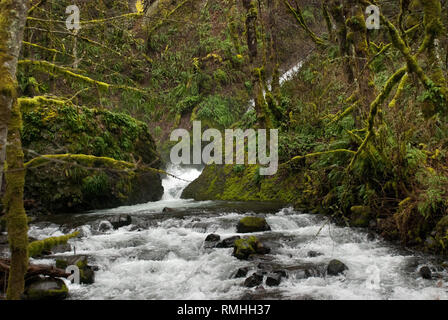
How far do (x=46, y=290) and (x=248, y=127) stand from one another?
427 inches

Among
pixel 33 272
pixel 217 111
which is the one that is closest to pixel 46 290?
pixel 33 272

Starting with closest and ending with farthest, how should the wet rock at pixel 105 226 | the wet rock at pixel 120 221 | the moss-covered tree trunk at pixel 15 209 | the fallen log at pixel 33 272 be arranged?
the moss-covered tree trunk at pixel 15 209, the fallen log at pixel 33 272, the wet rock at pixel 105 226, the wet rock at pixel 120 221

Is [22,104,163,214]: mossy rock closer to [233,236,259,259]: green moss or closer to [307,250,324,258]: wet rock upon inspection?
[233,236,259,259]: green moss

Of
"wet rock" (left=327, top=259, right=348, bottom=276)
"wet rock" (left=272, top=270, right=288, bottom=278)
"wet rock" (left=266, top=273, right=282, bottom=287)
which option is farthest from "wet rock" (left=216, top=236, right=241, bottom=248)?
"wet rock" (left=327, top=259, right=348, bottom=276)

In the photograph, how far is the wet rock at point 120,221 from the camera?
8398mm

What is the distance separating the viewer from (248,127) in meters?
14.6

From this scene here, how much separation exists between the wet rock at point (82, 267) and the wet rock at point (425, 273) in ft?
14.9

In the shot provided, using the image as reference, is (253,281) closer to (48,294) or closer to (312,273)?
(312,273)

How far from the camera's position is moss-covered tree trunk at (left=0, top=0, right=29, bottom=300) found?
3238mm

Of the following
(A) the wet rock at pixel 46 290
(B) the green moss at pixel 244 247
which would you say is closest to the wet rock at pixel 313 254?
(B) the green moss at pixel 244 247

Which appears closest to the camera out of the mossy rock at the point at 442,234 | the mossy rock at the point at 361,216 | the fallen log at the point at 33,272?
the fallen log at the point at 33,272

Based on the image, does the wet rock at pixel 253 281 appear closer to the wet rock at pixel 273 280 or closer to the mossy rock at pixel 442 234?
the wet rock at pixel 273 280
